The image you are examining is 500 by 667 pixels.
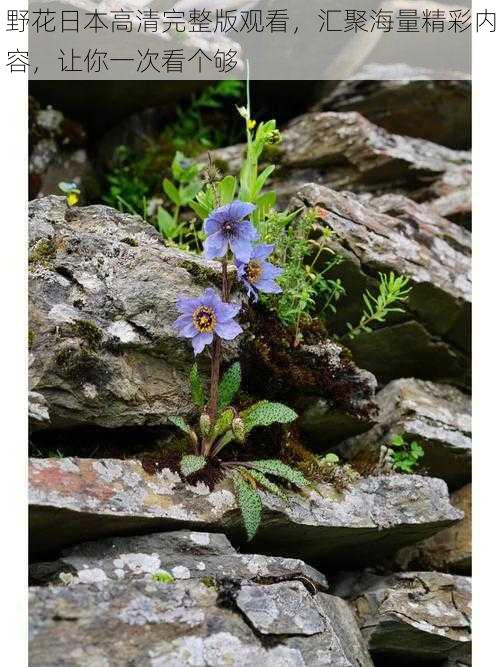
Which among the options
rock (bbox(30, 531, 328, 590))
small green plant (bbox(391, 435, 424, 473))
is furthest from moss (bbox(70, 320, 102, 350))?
small green plant (bbox(391, 435, 424, 473))

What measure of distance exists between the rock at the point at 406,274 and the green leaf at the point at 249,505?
56.7 inches

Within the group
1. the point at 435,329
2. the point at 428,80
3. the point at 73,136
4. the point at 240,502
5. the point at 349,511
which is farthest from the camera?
the point at 428,80

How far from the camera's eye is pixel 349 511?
3609mm

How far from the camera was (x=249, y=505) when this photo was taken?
3234mm

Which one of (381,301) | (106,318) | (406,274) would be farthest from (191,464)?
(406,274)

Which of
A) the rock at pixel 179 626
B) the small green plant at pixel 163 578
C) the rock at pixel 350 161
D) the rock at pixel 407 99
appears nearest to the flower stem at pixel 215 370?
the small green plant at pixel 163 578

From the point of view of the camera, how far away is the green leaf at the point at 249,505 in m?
3.22

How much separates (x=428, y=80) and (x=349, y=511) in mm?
3570

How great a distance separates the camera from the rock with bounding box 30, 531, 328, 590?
2941 mm

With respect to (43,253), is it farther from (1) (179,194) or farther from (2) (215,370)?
(1) (179,194)

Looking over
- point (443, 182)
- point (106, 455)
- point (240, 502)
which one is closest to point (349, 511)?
point (240, 502)

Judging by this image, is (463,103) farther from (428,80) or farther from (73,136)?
(73,136)

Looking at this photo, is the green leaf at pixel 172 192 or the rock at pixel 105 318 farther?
the green leaf at pixel 172 192

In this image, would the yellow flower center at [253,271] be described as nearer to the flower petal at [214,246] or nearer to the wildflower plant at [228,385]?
the wildflower plant at [228,385]
